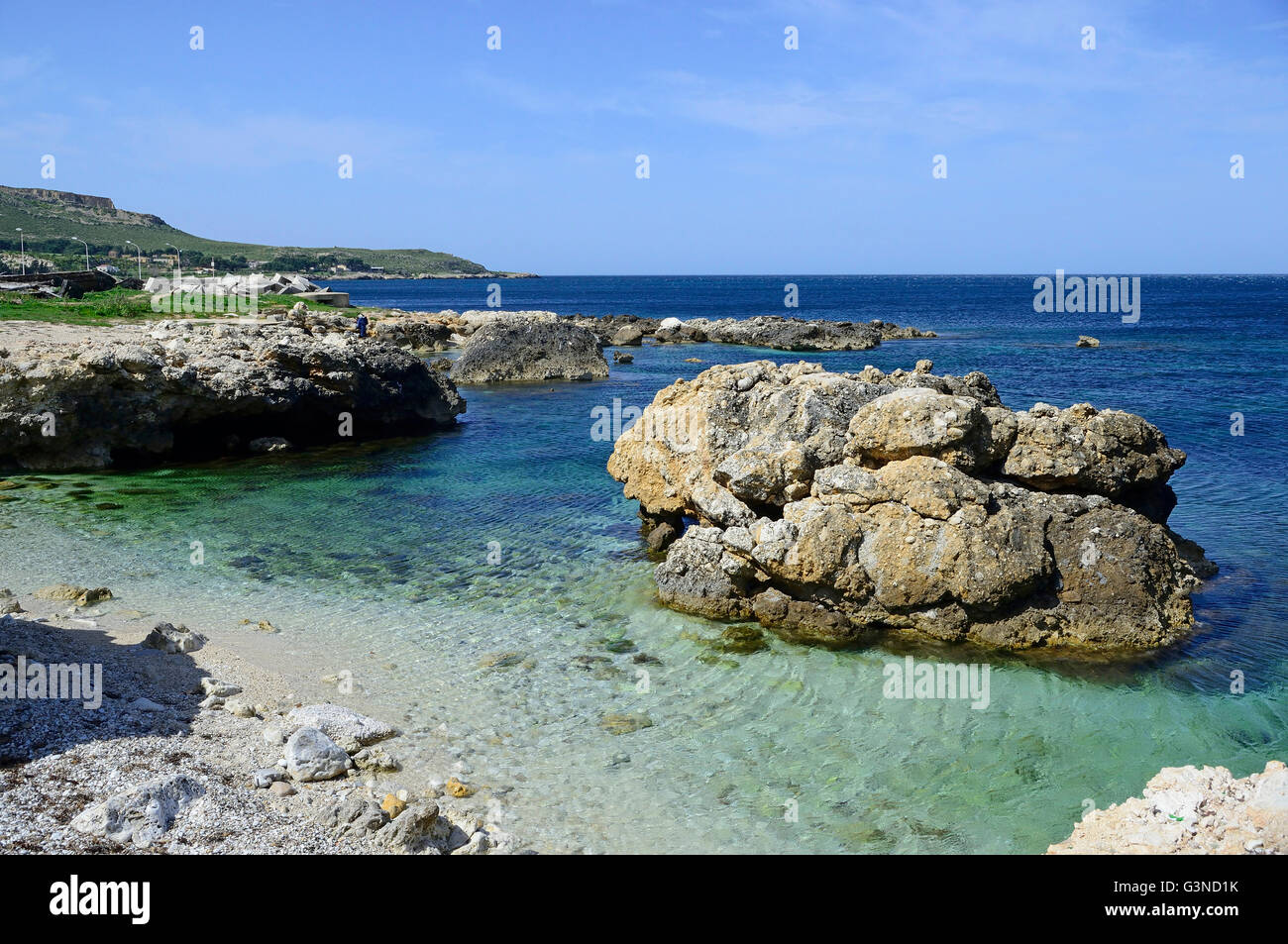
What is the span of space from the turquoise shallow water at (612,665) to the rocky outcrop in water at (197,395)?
1249 mm

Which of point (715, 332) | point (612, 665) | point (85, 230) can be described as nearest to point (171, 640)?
point (612, 665)

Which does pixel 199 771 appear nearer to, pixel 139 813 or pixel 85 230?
pixel 139 813

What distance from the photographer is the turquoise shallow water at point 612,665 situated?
7.79 meters

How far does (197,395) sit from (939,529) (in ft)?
61.6

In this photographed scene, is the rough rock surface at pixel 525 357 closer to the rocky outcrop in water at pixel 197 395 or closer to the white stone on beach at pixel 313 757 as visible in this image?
the rocky outcrop in water at pixel 197 395

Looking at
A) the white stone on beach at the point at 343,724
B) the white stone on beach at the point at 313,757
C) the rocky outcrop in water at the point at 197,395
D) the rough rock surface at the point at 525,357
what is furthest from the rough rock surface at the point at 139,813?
the rough rock surface at the point at 525,357

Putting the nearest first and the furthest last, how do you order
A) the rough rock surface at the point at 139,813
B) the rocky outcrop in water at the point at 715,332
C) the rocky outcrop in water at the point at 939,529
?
the rough rock surface at the point at 139,813
the rocky outcrop in water at the point at 939,529
the rocky outcrop in water at the point at 715,332

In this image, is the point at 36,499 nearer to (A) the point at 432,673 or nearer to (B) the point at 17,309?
(A) the point at 432,673

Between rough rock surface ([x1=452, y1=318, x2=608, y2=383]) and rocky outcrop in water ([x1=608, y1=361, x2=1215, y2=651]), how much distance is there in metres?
28.4

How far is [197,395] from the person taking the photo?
2177 centimetres

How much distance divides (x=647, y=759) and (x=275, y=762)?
3.49m

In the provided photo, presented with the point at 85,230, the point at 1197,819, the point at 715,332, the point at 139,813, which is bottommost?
the point at 139,813

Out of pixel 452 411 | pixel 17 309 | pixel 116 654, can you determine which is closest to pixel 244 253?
pixel 17 309

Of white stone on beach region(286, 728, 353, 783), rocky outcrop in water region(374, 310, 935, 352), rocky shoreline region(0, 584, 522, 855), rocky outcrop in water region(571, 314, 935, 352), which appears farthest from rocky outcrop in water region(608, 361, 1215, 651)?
rocky outcrop in water region(571, 314, 935, 352)
